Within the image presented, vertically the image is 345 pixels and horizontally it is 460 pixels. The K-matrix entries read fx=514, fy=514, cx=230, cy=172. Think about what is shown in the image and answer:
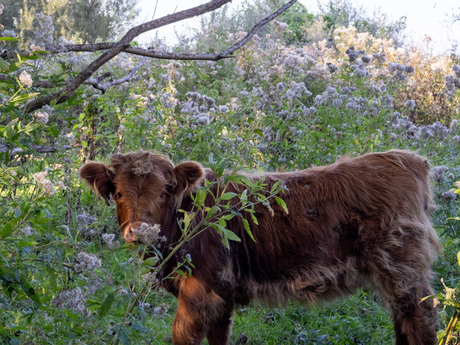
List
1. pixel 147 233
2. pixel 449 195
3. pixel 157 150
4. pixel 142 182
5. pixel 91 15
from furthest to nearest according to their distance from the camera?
pixel 91 15, pixel 157 150, pixel 449 195, pixel 142 182, pixel 147 233

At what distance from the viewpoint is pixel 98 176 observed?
381 centimetres

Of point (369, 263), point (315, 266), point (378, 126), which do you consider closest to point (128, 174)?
point (315, 266)

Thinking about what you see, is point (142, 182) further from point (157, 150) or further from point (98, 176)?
point (157, 150)

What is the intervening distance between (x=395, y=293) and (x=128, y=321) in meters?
2.31

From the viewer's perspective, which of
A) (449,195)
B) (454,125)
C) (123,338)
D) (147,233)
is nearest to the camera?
(123,338)

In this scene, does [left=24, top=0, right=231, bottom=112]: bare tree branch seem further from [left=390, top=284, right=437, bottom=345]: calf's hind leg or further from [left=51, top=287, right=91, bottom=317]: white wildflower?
[left=390, top=284, right=437, bottom=345]: calf's hind leg

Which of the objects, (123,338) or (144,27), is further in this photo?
(144,27)

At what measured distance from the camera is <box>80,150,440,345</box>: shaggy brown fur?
12.1ft

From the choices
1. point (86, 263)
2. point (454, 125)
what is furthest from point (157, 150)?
point (454, 125)

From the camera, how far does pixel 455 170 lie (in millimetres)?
5047

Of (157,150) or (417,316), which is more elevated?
Answer: (157,150)

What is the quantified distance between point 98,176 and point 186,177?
0.66 metres

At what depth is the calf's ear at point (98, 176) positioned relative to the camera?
381 centimetres

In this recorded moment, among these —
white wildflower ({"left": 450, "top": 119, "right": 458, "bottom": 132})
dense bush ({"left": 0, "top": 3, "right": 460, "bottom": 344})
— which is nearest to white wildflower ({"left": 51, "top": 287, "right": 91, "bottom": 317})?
dense bush ({"left": 0, "top": 3, "right": 460, "bottom": 344})
